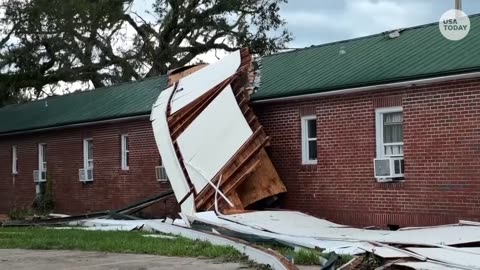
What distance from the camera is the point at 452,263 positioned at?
Result: 9.46 m

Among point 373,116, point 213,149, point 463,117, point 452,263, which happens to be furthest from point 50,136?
point 452,263

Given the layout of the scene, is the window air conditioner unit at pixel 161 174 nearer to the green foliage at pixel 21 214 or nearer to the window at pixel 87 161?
the window at pixel 87 161

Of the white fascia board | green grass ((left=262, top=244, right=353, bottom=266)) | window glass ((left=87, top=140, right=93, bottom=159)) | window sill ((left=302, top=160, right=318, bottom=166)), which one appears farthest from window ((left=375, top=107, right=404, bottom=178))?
window glass ((left=87, top=140, right=93, bottom=159))

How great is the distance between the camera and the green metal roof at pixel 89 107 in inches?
919

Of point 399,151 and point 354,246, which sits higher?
point 399,151

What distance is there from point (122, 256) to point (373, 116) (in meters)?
6.41

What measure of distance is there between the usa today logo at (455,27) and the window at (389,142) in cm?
227

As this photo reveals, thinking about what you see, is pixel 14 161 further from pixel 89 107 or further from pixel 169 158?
pixel 169 158

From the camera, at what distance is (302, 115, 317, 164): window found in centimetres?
1738

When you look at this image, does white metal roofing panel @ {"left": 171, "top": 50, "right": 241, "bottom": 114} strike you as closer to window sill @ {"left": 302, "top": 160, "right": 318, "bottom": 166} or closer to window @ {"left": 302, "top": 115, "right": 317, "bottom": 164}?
window @ {"left": 302, "top": 115, "right": 317, "bottom": 164}

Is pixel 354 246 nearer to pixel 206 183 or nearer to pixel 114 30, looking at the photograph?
pixel 206 183

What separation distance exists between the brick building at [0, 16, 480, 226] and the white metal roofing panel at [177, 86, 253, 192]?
0.97 m

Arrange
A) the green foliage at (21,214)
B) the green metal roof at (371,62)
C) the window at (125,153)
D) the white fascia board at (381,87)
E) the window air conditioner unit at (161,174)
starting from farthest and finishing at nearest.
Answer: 1. the green foliage at (21,214)
2. the window at (125,153)
3. the window air conditioner unit at (161,174)
4. the green metal roof at (371,62)
5. the white fascia board at (381,87)

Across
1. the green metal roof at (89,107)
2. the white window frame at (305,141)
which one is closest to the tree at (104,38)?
the green metal roof at (89,107)
